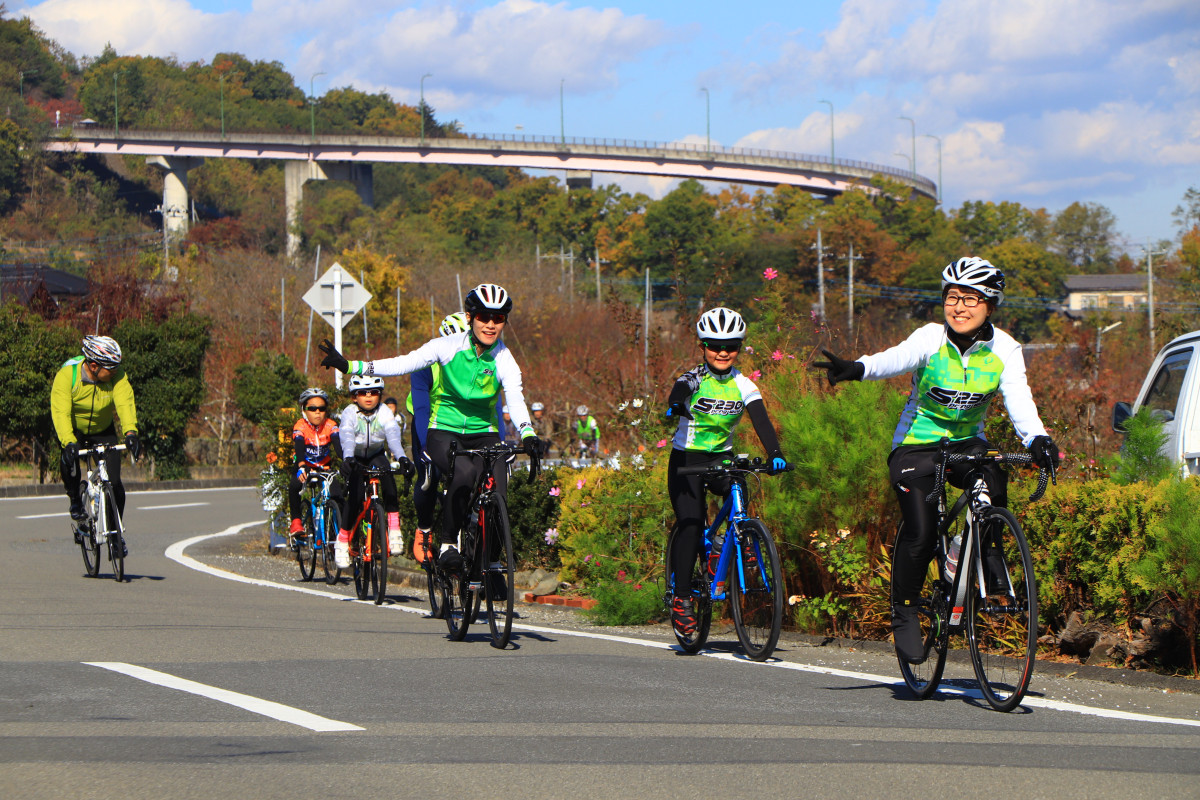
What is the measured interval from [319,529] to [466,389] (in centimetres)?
491

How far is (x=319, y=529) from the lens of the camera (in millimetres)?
12891

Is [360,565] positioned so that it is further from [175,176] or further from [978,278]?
[175,176]

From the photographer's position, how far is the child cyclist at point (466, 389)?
841 centimetres

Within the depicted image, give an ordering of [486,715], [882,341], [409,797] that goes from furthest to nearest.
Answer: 1. [882,341]
2. [486,715]
3. [409,797]

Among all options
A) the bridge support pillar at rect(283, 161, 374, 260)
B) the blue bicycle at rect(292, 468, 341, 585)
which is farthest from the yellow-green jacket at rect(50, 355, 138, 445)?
the bridge support pillar at rect(283, 161, 374, 260)

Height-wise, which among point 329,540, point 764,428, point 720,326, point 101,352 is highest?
point 101,352

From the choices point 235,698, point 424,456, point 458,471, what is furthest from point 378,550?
point 235,698

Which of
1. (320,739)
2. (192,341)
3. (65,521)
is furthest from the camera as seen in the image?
(192,341)

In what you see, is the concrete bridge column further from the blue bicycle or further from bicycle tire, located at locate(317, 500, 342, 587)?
bicycle tire, located at locate(317, 500, 342, 587)

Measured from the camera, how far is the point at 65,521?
19.9 metres

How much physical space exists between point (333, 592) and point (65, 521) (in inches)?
369

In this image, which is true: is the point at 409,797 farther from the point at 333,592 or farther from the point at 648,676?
the point at 333,592

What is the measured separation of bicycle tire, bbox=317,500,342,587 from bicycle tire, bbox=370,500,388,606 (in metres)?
0.87

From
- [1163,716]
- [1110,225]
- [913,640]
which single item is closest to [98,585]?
[913,640]
